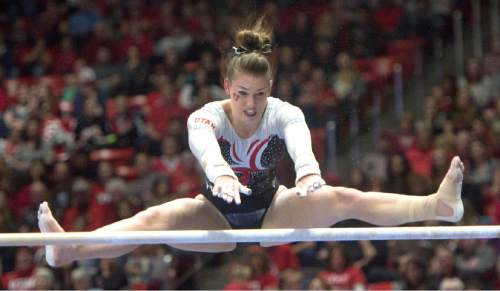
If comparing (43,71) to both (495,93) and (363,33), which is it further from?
(495,93)

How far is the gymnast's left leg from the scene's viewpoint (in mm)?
4605

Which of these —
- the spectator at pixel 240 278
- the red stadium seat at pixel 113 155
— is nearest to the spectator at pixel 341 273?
the spectator at pixel 240 278

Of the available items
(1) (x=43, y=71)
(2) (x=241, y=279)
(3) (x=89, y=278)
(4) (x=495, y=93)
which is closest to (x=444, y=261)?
(2) (x=241, y=279)

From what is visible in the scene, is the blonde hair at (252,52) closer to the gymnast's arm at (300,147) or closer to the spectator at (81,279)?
the gymnast's arm at (300,147)

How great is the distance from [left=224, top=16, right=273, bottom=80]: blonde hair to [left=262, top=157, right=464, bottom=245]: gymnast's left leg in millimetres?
677

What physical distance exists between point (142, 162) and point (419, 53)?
11.3 ft

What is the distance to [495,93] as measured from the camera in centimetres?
924

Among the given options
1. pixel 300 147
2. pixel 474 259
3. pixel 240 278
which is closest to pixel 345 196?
pixel 300 147

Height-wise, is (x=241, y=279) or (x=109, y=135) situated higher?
(x=109, y=135)

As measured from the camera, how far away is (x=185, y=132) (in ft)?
30.9

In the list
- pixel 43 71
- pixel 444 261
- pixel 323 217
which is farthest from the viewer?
pixel 43 71

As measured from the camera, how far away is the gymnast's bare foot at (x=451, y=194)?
4527 mm

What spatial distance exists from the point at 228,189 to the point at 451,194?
1.16 m

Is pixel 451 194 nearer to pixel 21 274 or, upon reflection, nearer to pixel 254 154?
pixel 254 154
